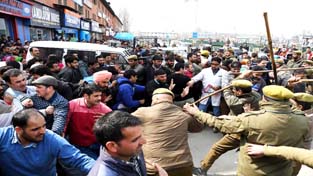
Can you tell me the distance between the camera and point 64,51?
8.46 metres

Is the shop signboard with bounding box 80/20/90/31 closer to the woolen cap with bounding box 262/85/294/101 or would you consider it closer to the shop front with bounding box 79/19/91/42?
the shop front with bounding box 79/19/91/42

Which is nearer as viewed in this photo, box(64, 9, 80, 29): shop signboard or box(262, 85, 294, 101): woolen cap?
box(262, 85, 294, 101): woolen cap

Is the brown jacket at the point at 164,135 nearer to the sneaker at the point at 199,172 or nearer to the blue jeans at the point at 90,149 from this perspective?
the blue jeans at the point at 90,149

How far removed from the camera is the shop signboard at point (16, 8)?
13062 mm

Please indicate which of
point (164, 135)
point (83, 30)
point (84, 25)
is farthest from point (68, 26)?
point (164, 135)

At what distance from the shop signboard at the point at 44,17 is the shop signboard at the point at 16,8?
881 millimetres

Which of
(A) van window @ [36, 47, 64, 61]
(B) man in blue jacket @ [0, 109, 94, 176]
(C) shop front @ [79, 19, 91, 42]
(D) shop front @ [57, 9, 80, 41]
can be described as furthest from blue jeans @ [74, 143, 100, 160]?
(C) shop front @ [79, 19, 91, 42]

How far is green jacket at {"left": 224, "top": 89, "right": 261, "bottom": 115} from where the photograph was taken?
419 cm

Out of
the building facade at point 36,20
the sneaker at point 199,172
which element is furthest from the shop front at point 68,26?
the sneaker at point 199,172

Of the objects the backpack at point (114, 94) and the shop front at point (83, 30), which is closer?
the backpack at point (114, 94)

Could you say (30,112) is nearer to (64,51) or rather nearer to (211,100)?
(211,100)

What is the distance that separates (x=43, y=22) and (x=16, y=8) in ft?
14.9

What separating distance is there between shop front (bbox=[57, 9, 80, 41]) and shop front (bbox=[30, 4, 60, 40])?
0.74 metres

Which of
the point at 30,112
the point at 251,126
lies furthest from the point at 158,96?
the point at 30,112
